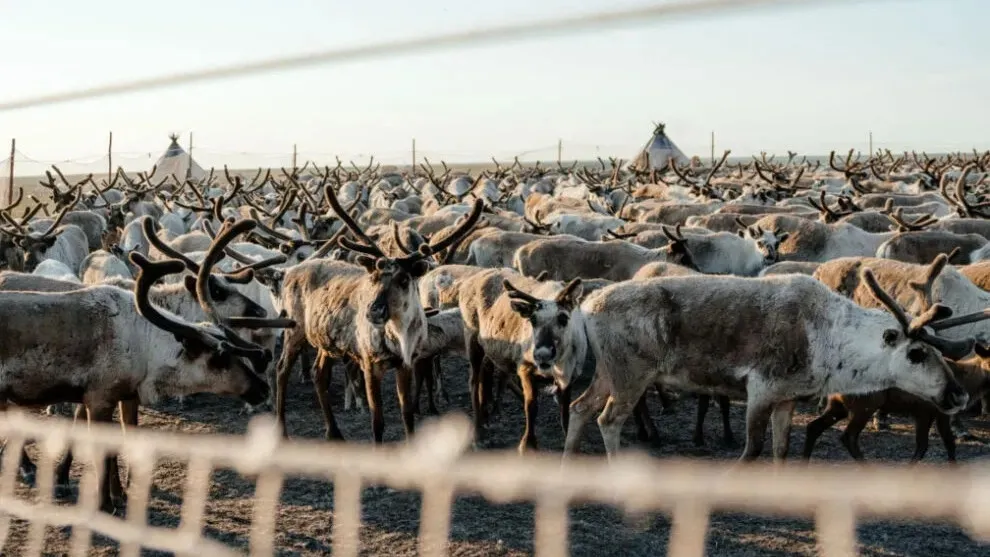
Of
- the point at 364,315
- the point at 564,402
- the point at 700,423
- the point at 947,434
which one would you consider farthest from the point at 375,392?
the point at 947,434

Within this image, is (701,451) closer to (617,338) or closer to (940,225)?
(617,338)

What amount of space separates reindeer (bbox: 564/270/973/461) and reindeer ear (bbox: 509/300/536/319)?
40 centimetres

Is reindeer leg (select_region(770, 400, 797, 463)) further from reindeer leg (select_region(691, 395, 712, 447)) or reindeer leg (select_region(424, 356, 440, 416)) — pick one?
reindeer leg (select_region(424, 356, 440, 416))

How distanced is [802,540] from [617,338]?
1452 millimetres

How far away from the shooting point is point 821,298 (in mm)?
5781

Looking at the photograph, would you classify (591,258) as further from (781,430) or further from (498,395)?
(781,430)

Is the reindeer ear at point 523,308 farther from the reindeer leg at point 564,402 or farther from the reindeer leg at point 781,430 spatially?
the reindeer leg at point 781,430

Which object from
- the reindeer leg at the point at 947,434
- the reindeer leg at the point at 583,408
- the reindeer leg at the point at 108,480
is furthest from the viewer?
the reindeer leg at the point at 947,434

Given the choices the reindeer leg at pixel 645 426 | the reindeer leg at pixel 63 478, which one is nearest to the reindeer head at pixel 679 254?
the reindeer leg at pixel 645 426

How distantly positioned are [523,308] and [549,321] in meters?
0.18

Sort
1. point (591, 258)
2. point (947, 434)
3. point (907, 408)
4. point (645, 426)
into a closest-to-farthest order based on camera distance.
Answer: point (907, 408)
point (947, 434)
point (645, 426)
point (591, 258)

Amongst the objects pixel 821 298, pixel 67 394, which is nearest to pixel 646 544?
pixel 821 298

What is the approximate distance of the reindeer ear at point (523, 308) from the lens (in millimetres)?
5961

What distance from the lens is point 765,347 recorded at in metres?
5.64
